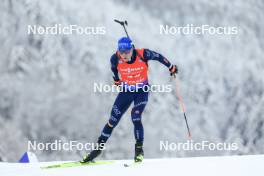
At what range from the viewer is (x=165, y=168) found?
224 inches

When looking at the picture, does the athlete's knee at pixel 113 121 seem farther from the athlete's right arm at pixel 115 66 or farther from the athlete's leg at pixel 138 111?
the athlete's right arm at pixel 115 66

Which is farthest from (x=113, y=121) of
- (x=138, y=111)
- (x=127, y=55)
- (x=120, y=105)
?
(x=127, y=55)

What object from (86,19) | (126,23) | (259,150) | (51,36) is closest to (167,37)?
(126,23)

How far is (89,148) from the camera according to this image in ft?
22.4

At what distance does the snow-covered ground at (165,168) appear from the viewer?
5.44 m

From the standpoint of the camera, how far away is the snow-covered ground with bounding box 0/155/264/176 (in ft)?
17.9

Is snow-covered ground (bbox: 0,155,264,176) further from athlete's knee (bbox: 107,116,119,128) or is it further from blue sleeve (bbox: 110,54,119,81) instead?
blue sleeve (bbox: 110,54,119,81)

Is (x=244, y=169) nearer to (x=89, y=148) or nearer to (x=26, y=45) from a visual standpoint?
(x=89, y=148)

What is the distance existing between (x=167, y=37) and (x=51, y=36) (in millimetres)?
1559

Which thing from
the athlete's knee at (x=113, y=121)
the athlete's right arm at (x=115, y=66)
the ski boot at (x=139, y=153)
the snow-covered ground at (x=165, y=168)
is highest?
the athlete's right arm at (x=115, y=66)

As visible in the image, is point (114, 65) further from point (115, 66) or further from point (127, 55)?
→ point (127, 55)

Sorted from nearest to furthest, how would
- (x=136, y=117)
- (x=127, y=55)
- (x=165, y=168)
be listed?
(x=165, y=168) < (x=127, y=55) < (x=136, y=117)

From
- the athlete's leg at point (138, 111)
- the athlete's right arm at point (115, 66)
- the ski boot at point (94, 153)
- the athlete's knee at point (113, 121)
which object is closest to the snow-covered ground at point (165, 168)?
the ski boot at point (94, 153)

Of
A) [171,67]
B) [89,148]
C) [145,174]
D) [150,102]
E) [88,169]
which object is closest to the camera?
[145,174]
